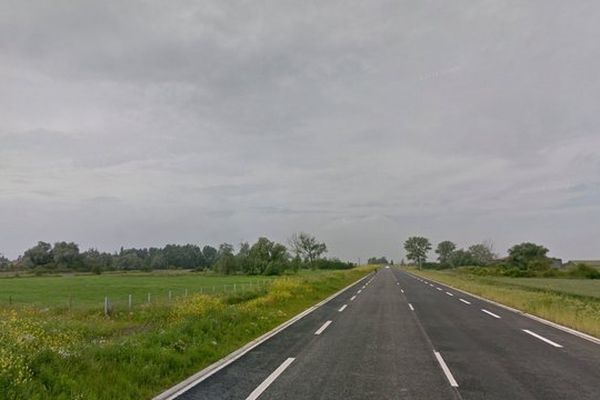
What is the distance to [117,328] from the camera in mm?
18719

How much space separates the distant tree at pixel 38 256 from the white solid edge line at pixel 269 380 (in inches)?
6156

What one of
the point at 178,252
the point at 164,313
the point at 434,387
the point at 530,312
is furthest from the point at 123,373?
the point at 178,252

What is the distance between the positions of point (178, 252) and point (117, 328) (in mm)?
184480

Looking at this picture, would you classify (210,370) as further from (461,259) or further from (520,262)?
(461,259)

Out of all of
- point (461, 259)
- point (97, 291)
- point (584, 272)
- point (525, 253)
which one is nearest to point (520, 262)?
point (525, 253)

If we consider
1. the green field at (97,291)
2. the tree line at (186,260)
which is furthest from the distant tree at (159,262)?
the green field at (97,291)

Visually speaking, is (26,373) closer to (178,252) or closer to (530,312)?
(530,312)

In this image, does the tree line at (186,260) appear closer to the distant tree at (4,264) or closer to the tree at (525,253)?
the distant tree at (4,264)

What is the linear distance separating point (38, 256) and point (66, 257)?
429 inches

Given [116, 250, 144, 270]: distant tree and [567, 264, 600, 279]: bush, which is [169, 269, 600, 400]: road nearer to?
[567, 264, 600, 279]: bush

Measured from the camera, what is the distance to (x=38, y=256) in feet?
475

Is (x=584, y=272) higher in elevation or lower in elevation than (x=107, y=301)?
lower

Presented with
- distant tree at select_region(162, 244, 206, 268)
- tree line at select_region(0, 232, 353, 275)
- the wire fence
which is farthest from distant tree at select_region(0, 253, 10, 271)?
the wire fence

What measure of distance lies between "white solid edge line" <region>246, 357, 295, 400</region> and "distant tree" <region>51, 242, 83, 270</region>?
484 feet
